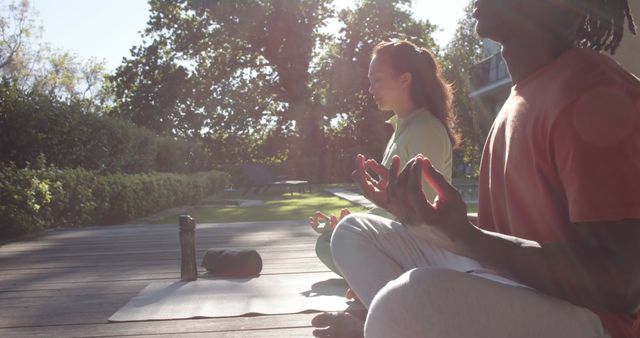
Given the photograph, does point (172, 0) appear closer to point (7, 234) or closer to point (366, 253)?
point (7, 234)

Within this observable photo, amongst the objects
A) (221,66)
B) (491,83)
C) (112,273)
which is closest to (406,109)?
(112,273)

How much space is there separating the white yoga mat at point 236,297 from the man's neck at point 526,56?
77.5 inches

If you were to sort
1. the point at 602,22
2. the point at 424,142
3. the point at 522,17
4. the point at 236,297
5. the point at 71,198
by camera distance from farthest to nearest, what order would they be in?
the point at 71,198
the point at 236,297
the point at 424,142
the point at 602,22
the point at 522,17

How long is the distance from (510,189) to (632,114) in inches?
12.5

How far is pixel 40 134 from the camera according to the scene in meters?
9.02

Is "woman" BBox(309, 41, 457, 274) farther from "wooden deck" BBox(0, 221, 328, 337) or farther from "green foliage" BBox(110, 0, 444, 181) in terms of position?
"green foliage" BBox(110, 0, 444, 181)

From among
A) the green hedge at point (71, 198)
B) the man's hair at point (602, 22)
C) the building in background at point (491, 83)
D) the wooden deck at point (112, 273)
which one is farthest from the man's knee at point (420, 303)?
the building in background at point (491, 83)

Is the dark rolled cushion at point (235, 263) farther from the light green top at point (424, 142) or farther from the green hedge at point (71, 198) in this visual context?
the green hedge at point (71, 198)

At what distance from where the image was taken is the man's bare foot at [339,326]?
90.6 inches

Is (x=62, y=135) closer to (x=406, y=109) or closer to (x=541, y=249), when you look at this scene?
(x=406, y=109)

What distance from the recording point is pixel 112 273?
4664 mm

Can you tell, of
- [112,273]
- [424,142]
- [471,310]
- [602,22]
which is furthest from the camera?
[112,273]

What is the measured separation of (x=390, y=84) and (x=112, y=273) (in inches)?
101

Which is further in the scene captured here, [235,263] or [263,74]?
[263,74]
